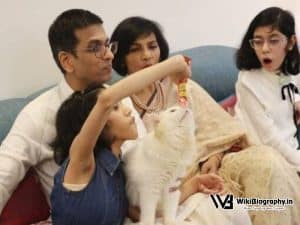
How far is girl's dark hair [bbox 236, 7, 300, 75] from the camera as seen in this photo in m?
1.87

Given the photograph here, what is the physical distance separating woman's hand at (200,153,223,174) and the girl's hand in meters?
0.20

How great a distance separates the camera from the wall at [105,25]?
1.85 m

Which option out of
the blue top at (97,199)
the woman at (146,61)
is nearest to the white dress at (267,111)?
the woman at (146,61)

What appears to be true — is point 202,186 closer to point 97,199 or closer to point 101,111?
point 97,199

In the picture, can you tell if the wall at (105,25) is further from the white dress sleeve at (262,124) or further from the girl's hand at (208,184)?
the girl's hand at (208,184)

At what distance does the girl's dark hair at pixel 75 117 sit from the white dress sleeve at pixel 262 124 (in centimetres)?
74

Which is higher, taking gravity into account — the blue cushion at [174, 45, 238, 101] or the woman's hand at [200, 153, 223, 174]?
the blue cushion at [174, 45, 238, 101]

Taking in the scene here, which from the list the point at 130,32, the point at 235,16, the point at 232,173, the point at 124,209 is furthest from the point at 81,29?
the point at 235,16

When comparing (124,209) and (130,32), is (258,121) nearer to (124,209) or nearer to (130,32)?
(130,32)

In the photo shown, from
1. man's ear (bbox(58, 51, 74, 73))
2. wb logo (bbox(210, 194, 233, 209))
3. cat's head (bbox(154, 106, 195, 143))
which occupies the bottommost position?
wb logo (bbox(210, 194, 233, 209))

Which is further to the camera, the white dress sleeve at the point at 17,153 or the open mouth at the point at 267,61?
the open mouth at the point at 267,61

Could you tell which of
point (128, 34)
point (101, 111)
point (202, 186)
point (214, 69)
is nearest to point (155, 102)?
point (128, 34)

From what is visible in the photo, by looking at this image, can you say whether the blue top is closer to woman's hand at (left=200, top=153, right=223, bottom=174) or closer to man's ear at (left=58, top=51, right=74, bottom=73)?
man's ear at (left=58, top=51, right=74, bottom=73)

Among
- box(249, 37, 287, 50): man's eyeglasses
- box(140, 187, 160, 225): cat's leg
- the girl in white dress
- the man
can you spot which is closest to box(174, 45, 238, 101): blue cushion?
the girl in white dress
